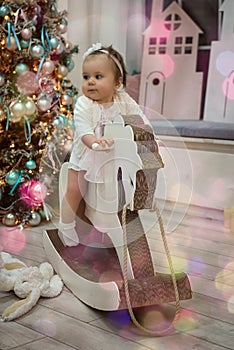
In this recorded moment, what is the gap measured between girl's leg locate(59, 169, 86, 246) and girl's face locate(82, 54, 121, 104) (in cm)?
23

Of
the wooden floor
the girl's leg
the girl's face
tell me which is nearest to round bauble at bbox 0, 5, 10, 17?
the girl's face

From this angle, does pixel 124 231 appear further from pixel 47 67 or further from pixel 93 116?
pixel 47 67

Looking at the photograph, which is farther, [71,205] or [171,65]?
[171,65]

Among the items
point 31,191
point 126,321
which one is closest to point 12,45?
point 31,191

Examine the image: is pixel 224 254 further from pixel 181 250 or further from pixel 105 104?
Answer: pixel 105 104

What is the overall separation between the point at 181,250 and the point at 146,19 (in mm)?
1697

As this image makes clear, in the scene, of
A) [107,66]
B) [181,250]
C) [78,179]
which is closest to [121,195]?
[78,179]

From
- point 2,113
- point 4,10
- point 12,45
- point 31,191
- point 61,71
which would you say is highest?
point 4,10

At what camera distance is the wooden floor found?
1.08 metres

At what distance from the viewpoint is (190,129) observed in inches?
94.0

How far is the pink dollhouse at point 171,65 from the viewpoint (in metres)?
2.88

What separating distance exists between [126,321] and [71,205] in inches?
16.6

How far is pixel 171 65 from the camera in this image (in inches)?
115

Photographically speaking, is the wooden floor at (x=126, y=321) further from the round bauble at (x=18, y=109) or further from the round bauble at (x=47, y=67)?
the round bauble at (x=47, y=67)
